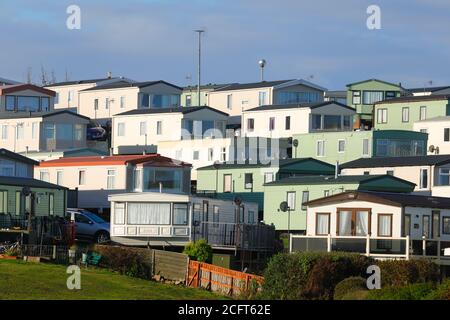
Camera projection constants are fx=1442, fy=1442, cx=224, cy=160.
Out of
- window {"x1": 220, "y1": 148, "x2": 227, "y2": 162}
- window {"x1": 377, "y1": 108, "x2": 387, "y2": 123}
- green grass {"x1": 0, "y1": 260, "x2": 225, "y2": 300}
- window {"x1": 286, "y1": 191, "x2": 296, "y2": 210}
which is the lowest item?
green grass {"x1": 0, "y1": 260, "x2": 225, "y2": 300}

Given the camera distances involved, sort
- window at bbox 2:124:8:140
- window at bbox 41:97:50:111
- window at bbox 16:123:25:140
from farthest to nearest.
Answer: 1. window at bbox 41:97:50:111
2. window at bbox 2:124:8:140
3. window at bbox 16:123:25:140

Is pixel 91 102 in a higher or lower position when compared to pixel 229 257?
higher

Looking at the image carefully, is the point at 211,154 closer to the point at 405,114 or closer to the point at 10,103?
the point at 405,114

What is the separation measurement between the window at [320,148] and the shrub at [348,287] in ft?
163

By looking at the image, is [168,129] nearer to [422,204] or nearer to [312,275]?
[422,204]

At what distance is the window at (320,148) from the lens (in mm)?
98938

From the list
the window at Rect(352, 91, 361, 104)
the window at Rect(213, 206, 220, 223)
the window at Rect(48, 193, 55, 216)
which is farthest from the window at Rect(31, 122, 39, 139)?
the window at Rect(213, 206, 220, 223)

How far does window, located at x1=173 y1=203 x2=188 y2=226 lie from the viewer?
230 ft

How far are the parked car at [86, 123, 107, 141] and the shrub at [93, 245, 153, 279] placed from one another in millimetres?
55160

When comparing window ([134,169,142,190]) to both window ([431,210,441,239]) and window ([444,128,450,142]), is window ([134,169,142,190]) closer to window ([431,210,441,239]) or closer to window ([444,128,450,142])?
window ([431,210,441,239])

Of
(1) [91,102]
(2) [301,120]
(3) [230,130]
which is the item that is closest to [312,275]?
(2) [301,120]

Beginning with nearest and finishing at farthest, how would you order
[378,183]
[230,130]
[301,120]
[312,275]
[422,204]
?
[312,275]
[422,204]
[378,183]
[301,120]
[230,130]
